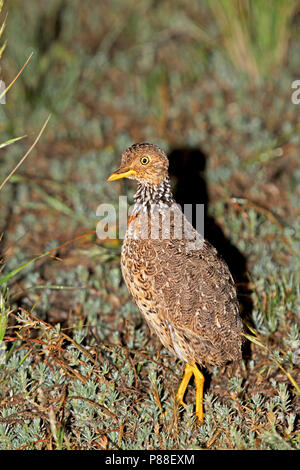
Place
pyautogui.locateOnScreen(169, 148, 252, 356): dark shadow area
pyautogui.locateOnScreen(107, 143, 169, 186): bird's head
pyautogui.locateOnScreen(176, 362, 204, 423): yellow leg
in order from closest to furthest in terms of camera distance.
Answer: pyautogui.locateOnScreen(176, 362, 204, 423): yellow leg → pyautogui.locateOnScreen(107, 143, 169, 186): bird's head → pyautogui.locateOnScreen(169, 148, 252, 356): dark shadow area

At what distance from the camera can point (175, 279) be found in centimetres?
424

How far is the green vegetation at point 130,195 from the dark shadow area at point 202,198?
0.08 m

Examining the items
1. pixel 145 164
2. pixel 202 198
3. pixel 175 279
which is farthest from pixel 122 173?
pixel 202 198

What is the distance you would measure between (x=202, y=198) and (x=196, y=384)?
2873 millimetres

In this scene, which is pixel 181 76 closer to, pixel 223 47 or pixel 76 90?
pixel 223 47

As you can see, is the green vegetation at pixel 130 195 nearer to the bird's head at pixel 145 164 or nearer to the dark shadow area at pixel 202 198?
the dark shadow area at pixel 202 198

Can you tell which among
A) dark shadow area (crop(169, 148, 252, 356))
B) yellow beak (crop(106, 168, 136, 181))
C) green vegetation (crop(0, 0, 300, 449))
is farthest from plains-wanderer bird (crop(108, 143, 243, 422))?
dark shadow area (crop(169, 148, 252, 356))

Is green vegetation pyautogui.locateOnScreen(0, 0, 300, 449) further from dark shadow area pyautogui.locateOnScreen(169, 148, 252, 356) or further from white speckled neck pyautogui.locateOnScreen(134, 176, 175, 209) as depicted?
white speckled neck pyautogui.locateOnScreen(134, 176, 175, 209)

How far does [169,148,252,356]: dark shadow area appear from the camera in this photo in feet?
18.1

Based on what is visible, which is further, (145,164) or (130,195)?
(130,195)

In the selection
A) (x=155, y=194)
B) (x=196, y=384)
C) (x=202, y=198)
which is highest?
(x=202, y=198)

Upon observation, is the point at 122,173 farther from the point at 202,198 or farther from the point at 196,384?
the point at 202,198

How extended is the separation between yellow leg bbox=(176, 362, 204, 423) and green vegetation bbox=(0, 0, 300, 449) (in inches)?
2.7
